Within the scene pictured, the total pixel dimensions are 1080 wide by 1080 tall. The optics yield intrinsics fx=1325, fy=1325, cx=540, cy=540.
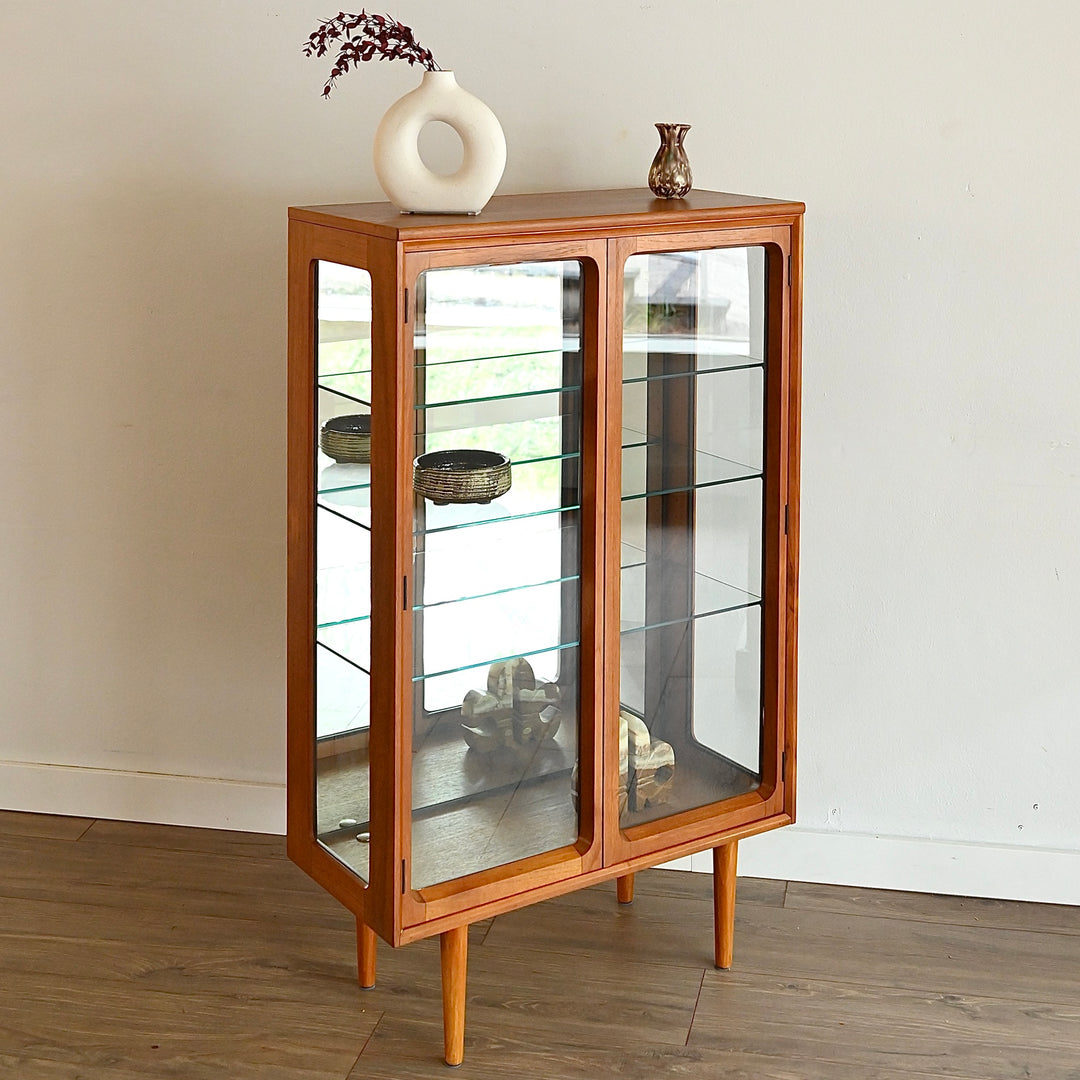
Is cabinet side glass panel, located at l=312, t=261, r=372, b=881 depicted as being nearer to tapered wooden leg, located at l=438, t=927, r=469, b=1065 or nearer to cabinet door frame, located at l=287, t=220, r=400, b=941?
cabinet door frame, located at l=287, t=220, r=400, b=941

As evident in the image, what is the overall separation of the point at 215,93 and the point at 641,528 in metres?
1.18

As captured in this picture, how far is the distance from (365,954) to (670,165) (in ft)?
4.51

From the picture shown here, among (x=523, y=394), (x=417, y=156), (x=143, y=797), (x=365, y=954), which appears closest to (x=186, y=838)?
(x=143, y=797)

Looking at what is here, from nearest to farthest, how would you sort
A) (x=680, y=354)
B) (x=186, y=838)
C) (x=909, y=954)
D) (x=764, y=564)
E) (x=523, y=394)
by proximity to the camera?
(x=523, y=394) < (x=680, y=354) < (x=764, y=564) < (x=909, y=954) < (x=186, y=838)

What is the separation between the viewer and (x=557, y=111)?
7.85 ft

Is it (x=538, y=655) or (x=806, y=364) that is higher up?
(x=806, y=364)

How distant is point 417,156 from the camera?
1.86 meters

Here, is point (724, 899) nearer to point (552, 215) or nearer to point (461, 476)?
point (461, 476)

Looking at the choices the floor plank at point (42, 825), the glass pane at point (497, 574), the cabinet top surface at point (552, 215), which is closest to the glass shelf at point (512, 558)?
the glass pane at point (497, 574)

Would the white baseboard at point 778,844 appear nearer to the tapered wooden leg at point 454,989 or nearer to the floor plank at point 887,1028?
the floor plank at point 887,1028

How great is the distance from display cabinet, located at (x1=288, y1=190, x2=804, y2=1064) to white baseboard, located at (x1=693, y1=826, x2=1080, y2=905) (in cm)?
38

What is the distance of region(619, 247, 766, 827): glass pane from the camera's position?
2.04 m

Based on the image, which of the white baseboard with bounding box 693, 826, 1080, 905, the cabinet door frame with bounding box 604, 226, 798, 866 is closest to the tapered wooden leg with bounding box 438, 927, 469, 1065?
the cabinet door frame with bounding box 604, 226, 798, 866

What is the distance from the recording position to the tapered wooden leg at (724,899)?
2258 mm
